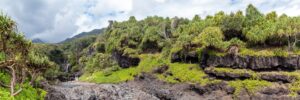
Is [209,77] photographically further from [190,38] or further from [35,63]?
[35,63]

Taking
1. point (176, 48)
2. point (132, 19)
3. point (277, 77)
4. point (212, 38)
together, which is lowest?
point (277, 77)

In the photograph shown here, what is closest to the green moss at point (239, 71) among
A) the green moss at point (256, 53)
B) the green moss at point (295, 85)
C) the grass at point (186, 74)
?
the grass at point (186, 74)

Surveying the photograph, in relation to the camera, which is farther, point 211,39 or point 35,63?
point 211,39

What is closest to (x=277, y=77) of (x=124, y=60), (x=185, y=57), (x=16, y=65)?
(x=185, y=57)

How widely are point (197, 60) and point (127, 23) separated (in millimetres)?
80828

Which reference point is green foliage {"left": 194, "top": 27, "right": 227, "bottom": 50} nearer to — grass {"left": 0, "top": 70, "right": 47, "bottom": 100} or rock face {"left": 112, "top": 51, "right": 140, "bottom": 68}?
rock face {"left": 112, "top": 51, "right": 140, "bottom": 68}

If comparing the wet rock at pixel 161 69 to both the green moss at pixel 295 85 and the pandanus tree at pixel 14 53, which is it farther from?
the pandanus tree at pixel 14 53

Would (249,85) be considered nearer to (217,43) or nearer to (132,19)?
(217,43)

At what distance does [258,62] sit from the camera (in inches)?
3462

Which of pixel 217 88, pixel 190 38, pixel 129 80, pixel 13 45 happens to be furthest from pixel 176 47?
pixel 13 45

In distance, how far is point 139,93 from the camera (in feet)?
314

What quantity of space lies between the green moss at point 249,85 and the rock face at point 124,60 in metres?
60.9

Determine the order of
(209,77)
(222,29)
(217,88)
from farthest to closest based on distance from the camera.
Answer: (222,29)
(209,77)
(217,88)

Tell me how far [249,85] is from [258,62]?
24.5ft
